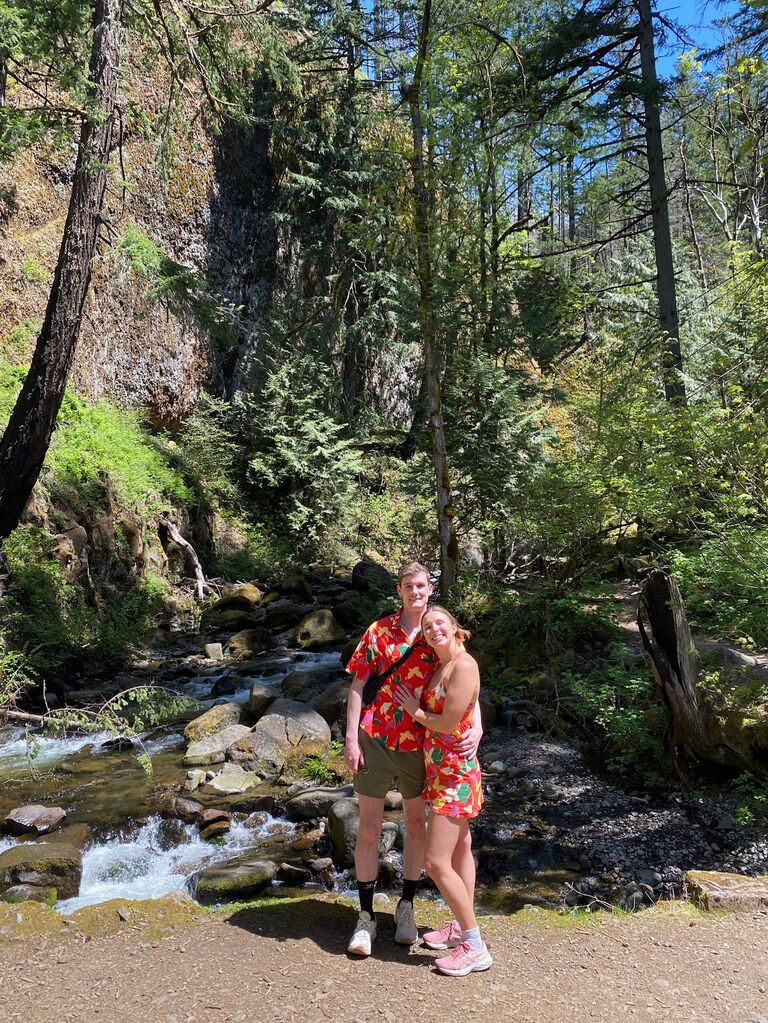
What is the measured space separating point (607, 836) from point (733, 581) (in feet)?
8.15

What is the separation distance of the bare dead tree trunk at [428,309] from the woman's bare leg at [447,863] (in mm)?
6734

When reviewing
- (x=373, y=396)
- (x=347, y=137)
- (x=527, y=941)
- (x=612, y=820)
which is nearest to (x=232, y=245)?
(x=347, y=137)

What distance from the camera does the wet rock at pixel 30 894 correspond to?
479 cm

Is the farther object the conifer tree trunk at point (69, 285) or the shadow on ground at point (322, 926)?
the conifer tree trunk at point (69, 285)

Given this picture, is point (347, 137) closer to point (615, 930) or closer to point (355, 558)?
point (355, 558)

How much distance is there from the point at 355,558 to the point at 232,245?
10096 millimetres

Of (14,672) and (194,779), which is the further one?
(14,672)

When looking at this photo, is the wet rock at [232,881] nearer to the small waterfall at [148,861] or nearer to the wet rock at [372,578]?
the small waterfall at [148,861]

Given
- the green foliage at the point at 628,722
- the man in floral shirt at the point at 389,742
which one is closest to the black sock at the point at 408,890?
the man in floral shirt at the point at 389,742

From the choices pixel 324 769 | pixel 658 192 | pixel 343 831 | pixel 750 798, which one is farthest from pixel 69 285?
pixel 658 192

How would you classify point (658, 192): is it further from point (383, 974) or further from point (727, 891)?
point (383, 974)

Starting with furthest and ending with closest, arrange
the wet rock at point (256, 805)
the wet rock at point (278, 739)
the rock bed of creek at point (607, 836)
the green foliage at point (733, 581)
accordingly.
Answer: the wet rock at point (278, 739)
the wet rock at point (256, 805)
the green foliage at point (733, 581)
the rock bed of creek at point (607, 836)

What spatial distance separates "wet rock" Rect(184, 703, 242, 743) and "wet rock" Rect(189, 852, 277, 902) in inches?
125

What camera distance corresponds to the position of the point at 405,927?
3.60 meters
